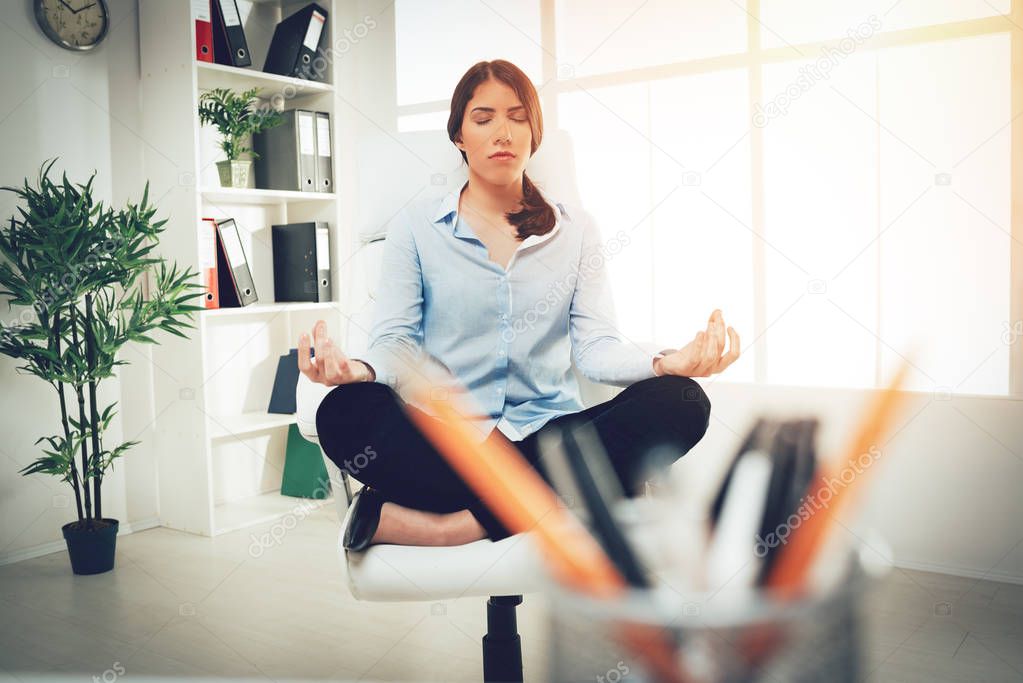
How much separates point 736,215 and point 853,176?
32 cm

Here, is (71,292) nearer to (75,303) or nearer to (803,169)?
(75,303)

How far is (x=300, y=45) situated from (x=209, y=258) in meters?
0.78

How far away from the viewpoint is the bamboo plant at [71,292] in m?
2.17

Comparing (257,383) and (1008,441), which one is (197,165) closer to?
(257,383)

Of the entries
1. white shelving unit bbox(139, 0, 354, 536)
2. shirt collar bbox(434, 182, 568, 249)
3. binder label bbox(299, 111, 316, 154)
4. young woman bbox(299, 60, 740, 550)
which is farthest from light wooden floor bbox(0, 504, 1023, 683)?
binder label bbox(299, 111, 316, 154)

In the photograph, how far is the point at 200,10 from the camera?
103 inches

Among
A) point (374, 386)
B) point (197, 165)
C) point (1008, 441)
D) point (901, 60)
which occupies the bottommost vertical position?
point (1008, 441)

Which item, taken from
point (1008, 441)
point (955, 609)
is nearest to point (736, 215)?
point (1008, 441)

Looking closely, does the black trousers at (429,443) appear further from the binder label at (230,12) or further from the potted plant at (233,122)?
the binder label at (230,12)

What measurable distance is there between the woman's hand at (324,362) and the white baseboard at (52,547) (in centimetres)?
164

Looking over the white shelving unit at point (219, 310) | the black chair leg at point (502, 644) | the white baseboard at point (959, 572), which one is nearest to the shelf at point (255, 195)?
the white shelving unit at point (219, 310)

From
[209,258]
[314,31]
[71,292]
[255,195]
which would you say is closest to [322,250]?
[255,195]

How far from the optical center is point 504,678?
1.46 m

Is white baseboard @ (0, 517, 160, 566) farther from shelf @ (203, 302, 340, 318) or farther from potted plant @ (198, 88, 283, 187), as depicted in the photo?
potted plant @ (198, 88, 283, 187)
